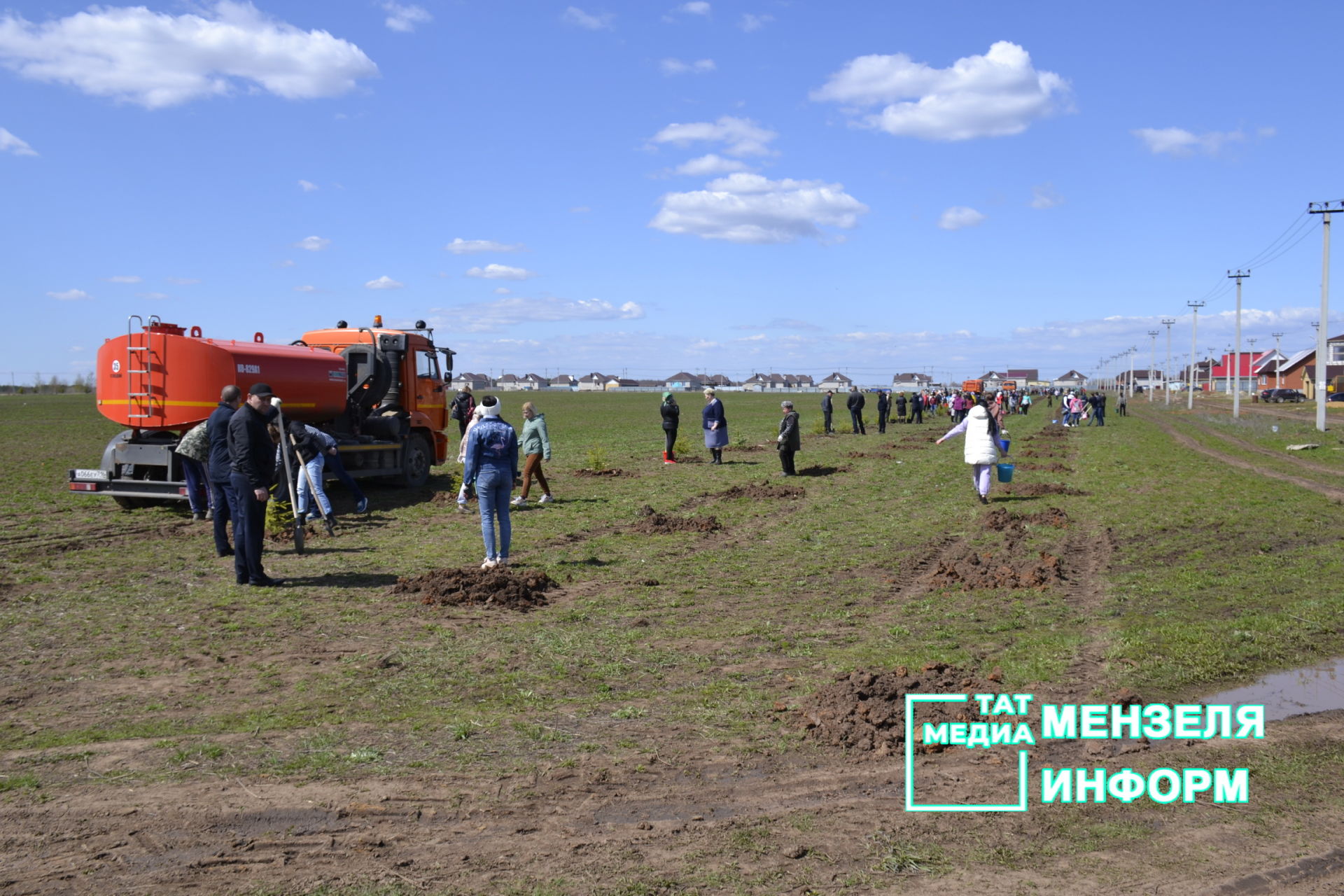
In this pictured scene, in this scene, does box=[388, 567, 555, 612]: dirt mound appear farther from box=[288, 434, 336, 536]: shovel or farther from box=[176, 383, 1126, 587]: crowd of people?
box=[288, 434, 336, 536]: shovel

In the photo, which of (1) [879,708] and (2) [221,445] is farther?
(2) [221,445]

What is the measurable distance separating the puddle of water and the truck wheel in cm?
1451

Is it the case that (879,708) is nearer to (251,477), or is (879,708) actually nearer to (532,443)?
(251,477)

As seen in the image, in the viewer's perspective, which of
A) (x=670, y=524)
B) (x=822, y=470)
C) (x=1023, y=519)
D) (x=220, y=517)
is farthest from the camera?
(x=822, y=470)

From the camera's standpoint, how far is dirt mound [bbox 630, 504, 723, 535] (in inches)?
524

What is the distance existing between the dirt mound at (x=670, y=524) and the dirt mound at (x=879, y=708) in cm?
693

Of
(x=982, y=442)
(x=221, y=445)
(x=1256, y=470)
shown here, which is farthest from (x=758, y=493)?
(x=1256, y=470)

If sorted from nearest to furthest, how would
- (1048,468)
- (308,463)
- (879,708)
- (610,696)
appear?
(879,708) → (610,696) → (308,463) → (1048,468)

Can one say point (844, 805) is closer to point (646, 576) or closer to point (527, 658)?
point (527, 658)

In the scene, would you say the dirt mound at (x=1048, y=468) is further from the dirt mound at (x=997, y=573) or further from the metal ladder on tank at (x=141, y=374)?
the metal ladder on tank at (x=141, y=374)

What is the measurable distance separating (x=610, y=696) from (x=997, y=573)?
5168mm

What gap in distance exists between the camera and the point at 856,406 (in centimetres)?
3572

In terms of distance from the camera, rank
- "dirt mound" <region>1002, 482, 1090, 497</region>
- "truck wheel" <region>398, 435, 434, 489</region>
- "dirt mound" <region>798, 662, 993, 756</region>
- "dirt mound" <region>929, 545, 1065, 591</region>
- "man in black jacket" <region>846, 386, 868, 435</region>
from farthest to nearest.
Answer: "man in black jacket" <region>846, 386, 868, 435</region> < "truck wheel" <region>398, 435, 434, 489</region> < "dirt mound" <region>1002, 482, 1090, 497</region> < "dirt mound" <region>929, 545, 1065, 591</region> < "dirt mound" <region>798, 662, 993, 756</region>

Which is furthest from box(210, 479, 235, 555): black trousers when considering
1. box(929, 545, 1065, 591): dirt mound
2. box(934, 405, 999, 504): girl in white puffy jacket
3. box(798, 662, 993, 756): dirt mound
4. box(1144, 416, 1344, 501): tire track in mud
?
box(1144, 416, 1344, 501): tire track in mud
